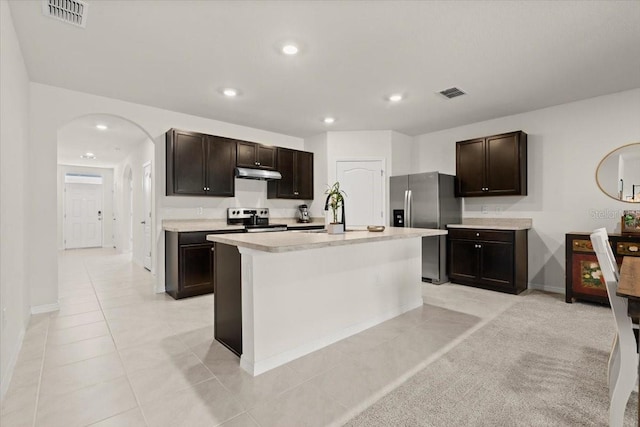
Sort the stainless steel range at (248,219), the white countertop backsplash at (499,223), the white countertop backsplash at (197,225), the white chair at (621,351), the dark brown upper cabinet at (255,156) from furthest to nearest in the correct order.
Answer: the stainless steel range at (248,219) < the dark brown upper cabinet at (255,156) < the white countertop backsplash at (499,223) < the white countertop backsplash at (197,225) < the white chair at (621,351)

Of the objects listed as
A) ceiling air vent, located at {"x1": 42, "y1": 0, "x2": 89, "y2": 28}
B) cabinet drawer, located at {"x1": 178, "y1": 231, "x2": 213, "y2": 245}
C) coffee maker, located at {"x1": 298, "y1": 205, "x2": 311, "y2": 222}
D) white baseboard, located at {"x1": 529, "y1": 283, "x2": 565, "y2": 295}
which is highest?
ceiling air vent, located at {"x1": 42, "y1": 0, "x2": 89, "y2": 28}

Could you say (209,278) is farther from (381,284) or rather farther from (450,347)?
(450,347)

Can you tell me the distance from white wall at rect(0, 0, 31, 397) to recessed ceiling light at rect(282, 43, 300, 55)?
6.18 feet

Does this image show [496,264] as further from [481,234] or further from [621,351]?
[621,351]

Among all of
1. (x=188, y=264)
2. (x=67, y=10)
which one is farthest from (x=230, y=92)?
(x=188, y=264)

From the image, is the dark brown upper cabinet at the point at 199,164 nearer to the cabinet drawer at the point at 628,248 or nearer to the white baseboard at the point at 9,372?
the white baseboard at the point at 9,372

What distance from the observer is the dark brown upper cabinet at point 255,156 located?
4.86 meters

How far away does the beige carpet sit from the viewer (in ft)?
5.59

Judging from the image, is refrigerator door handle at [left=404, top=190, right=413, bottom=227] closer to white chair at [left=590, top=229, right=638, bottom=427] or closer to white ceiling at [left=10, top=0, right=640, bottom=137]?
white ceiling at [left=10, top=0, right=640, bottom=137]

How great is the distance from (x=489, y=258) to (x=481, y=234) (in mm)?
349

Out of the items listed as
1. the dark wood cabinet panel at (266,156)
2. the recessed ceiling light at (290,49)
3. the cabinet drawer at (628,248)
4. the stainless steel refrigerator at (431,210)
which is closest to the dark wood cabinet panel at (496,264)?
the stainless steel refrigerator at (431,210)

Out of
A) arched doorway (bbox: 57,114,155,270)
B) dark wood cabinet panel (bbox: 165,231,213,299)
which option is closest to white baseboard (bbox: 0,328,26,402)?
dark wood cabinet panel (bbox: 165,231,213,299)

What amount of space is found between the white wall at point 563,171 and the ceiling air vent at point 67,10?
513cm

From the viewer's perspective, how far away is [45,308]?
11.5ft
